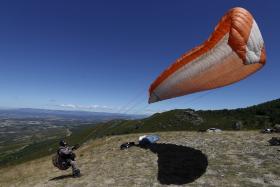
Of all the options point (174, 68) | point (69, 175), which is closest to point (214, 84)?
point (174, 68)

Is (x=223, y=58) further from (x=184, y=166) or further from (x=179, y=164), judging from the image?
(x=179, y=164)

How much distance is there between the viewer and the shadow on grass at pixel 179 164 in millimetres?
16487

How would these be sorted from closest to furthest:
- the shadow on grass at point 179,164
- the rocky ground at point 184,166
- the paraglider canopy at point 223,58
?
the paraglider canopy at point 223,58 → the rocky ground at point 184,166 → the shadow on grass at point 179,164

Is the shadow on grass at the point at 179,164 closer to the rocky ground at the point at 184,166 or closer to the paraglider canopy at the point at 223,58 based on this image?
the rocky ground at the point at 184,166

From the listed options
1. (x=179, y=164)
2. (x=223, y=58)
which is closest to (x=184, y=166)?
(x=179, y=164)

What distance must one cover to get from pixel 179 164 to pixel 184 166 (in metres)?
0.61

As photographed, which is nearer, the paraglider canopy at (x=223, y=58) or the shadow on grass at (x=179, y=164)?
the paraglider canopy at (x=223, y=58)

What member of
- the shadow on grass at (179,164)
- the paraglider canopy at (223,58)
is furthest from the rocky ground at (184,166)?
the paraglider canopy at (223,58)

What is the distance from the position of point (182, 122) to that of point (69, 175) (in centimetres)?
13765

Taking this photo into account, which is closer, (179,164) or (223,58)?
(223,58)

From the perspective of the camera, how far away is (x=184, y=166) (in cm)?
1881

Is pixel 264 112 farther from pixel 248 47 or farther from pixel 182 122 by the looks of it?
pixel 248 47

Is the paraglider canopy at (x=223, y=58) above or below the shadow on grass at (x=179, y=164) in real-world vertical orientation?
above

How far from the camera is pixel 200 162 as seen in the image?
773 inches
